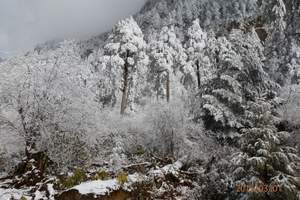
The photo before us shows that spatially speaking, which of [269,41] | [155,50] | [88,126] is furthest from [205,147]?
[155,50]

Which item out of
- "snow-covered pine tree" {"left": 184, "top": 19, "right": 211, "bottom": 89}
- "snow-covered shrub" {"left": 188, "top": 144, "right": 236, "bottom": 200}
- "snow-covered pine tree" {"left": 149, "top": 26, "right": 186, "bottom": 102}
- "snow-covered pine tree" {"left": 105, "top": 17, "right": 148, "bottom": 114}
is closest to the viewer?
"snow-covered shrub" {"left": 188, "top": 144, "right": 236, "bottom": 200}

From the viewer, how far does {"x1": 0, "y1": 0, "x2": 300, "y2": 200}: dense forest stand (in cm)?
1123

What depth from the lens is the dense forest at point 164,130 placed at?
1123cm

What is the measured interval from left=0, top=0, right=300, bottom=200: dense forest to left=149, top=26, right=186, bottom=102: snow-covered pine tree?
9.02 m

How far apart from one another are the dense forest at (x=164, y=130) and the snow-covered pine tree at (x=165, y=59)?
9018 mm

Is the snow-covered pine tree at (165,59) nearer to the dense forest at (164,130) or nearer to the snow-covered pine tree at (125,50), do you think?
the dense forest at (164,130)

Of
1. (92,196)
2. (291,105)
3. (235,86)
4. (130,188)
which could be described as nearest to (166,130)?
(235,86)

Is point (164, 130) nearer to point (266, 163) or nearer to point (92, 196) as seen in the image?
point (92, 196)

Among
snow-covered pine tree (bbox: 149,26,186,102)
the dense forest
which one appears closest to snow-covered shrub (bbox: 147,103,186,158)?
the dense forest

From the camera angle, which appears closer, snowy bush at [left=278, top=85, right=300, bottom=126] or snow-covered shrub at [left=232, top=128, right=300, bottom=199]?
snow-covered shrub at [left=232, top=128, right=300, bottom=199]

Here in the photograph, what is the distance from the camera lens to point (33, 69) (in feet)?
76.0

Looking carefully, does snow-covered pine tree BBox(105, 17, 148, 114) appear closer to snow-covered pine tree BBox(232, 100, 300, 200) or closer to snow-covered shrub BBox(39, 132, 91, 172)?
snow-covered shrub BBox(39, 132, 91, 172)

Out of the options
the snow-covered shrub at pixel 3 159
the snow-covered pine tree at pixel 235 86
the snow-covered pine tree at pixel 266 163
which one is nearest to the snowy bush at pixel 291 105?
the snow-covered pine tree at pixel 235 86
